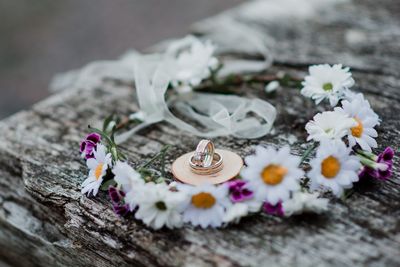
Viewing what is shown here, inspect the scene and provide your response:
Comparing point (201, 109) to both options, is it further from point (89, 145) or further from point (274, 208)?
point (274, 208)

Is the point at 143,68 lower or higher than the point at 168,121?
higher

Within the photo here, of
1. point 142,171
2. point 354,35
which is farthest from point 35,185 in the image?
point 354,35

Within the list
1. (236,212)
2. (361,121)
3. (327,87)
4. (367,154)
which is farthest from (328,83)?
(236,212)

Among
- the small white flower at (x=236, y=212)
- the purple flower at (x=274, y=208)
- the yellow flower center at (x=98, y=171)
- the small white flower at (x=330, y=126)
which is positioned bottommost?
the small white flower at (x=236, y=212)

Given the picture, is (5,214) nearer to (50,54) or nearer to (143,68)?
(143,68)

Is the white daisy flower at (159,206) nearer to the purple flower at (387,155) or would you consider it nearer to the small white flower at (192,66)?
the purple flower at (387,155)

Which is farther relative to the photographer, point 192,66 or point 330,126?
point 192,66

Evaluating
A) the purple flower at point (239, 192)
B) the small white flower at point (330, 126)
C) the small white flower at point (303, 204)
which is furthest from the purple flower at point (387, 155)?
the purple flower at point (239, 192)
